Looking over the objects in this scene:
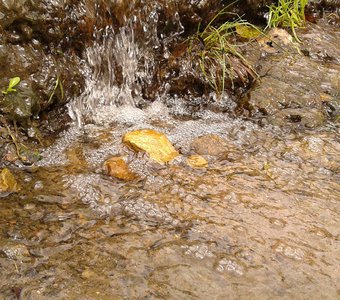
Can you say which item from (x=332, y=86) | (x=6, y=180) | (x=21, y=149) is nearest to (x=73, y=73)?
(x=21, y=149)

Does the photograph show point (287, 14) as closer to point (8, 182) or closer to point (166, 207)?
point (166, 207)

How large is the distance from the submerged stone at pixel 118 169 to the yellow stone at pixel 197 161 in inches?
17.4

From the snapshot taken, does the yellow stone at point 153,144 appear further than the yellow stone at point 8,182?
Yes

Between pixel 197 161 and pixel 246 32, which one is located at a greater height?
pixel 246 32

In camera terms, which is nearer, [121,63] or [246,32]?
[121,63]

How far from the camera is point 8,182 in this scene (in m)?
2.83

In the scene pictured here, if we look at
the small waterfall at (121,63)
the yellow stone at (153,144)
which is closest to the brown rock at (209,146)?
the yellow stone at (153,144)

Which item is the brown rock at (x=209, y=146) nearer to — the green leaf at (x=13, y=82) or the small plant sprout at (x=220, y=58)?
the small plant sprout at (x=220, y=58)

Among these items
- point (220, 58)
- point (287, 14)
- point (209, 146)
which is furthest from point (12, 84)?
point (287, 14)

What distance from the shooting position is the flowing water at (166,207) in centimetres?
228

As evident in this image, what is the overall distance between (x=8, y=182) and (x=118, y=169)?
2.35 ft

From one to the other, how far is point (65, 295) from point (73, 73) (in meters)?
1.88

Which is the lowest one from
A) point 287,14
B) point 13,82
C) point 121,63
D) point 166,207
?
point 166,207

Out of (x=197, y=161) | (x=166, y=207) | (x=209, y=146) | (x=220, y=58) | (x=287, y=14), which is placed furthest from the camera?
(x=287, y=14)
